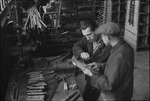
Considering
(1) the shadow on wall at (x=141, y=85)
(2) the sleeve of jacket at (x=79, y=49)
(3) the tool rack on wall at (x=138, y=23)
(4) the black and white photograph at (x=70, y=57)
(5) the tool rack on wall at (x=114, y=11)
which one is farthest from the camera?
(5) the tool rack on wall at (x=114, y=11)

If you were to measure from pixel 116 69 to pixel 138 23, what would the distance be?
3.83 m

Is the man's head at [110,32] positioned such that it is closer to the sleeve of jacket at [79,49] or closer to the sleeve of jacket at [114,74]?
the sleeve of jacket at [114,74]

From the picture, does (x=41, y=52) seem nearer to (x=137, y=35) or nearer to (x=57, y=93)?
(x=57, y=93)

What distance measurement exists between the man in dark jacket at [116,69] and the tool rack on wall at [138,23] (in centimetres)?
360

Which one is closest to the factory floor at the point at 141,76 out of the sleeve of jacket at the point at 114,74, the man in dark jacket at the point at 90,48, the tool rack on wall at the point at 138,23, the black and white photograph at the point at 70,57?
the black and white photograph at the point at 70,57

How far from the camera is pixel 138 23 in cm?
534

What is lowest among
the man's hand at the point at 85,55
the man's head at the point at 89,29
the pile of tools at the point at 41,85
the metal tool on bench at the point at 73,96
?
the metal tool on bench at the point at 73,96

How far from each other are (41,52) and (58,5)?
1.01 meters

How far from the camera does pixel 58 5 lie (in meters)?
4.27

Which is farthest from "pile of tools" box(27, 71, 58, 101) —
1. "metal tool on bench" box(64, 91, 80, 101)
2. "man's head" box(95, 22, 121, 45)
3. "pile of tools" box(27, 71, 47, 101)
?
"man's head" box(95, 22, 121, 45)

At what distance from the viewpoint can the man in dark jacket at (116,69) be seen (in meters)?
1.83

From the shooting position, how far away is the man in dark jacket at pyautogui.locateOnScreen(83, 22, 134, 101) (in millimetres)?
1832

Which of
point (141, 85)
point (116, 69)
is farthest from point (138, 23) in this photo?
point (116, 69)

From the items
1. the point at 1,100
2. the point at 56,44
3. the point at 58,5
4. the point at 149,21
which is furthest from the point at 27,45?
the point at 149,21
